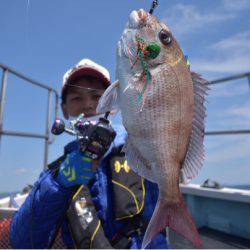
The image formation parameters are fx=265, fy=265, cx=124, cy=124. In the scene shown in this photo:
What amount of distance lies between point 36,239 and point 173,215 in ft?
5.53

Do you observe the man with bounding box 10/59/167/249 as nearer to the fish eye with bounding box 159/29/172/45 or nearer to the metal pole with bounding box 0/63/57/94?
the fish eye with bounding box 159/29/172/45

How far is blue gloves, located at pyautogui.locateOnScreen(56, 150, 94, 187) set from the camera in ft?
6.14

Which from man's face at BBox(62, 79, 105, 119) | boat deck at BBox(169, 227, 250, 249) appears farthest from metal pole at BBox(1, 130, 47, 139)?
boat deck at BBox(169, 227, 250, 249)

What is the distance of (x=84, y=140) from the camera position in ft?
5.96

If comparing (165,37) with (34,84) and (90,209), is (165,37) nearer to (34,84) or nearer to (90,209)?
(90,209)

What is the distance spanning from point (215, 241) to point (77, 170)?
3.43 m

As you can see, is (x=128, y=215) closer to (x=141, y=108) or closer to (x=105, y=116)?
(x=105, y=116)

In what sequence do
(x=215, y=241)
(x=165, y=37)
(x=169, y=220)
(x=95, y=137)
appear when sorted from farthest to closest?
1. (x=215, y=241)
2. (x=95, y=137)
3. (x=165, y=37)
4. (x=169, y=220)

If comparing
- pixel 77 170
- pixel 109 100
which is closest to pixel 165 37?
pixel 109 100

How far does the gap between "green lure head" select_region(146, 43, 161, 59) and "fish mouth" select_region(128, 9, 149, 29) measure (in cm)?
18

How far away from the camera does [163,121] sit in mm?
1276

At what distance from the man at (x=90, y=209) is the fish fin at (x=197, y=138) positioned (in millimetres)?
995

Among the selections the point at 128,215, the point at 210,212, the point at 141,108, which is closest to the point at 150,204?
the point at 128,215

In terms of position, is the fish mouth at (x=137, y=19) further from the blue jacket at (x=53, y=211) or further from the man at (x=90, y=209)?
the blue jacket at (x=53, y=211)
